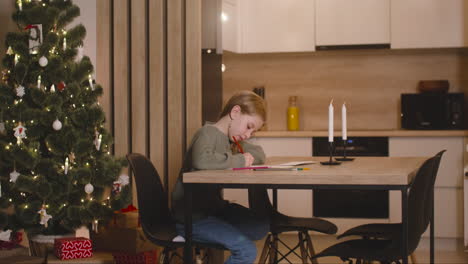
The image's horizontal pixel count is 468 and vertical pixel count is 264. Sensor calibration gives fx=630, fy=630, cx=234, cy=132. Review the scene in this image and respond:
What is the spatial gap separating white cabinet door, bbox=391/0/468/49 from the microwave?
0.40m

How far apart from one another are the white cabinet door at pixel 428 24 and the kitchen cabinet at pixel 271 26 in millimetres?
663

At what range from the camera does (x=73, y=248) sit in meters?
3.00

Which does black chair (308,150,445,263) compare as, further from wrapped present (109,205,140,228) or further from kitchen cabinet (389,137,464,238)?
kitchen cabinet (389,137,464,238)

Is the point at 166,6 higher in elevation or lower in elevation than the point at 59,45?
higher

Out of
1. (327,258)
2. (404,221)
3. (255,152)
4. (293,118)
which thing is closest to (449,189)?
(327,258)

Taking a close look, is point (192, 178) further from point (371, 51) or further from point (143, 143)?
point (371, 51)

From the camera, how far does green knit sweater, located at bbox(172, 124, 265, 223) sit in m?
2.37

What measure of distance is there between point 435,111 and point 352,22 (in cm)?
95

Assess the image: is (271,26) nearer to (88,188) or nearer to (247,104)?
(88,188)

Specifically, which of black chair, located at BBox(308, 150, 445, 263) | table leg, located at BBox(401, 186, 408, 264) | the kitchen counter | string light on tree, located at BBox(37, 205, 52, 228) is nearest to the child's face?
black chair, located at BBox(308, 150, 445, 263)

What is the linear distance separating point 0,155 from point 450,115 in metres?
3.32

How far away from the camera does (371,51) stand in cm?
532

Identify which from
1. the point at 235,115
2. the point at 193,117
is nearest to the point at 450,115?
the point at 193,117

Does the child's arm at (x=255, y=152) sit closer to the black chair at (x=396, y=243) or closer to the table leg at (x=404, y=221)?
the black chair at (x=396, y=243)
